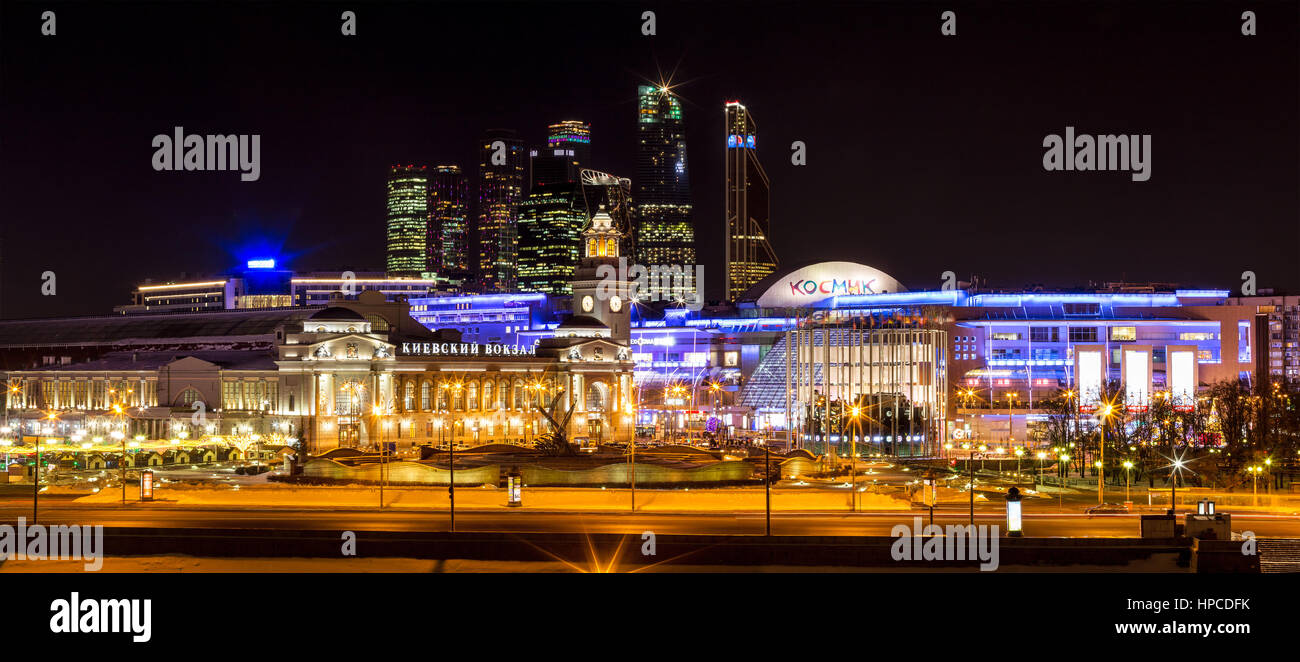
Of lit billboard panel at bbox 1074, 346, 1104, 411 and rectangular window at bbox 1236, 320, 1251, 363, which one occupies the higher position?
rectangular window at bbox 1236, 320, 1251, 363

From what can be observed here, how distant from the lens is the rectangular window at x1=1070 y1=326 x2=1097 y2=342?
→ 557 feet

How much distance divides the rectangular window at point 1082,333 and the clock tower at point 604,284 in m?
55.1

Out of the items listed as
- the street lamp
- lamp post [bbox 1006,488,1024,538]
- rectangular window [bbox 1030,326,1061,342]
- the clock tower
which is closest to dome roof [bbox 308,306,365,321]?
the clock tower

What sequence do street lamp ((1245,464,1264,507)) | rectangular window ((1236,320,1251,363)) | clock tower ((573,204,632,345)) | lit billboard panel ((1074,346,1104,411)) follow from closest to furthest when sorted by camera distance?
street lamp ((1245,464,1264,507)) < lit billboard panel ((1074,346,1104,411)) < rectangular window ((1236,320,1251,363)) < clock tower ((573,204,632,345))

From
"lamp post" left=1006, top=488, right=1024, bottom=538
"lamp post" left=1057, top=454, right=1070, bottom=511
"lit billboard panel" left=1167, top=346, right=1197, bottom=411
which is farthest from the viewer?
"lit billboard panel" left=1167, top=346, right=1197, bottom=411

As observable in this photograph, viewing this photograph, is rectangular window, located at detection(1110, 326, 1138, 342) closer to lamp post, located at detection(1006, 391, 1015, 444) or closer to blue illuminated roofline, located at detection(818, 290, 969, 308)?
lamp post, located at detection(1006, 391, 1015, 444)

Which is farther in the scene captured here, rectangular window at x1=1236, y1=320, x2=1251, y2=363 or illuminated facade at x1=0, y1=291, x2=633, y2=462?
rectangular window at x1=1236, y1=320, x2=1251, y2=363

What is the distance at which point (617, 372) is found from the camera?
560ft

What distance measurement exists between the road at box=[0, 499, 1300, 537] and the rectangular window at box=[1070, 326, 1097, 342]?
102m

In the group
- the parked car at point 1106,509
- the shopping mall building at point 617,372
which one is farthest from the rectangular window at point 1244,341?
the parked car at point 1106,509

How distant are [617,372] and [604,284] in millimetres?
11826

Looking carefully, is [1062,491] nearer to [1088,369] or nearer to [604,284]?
[1088,369]
